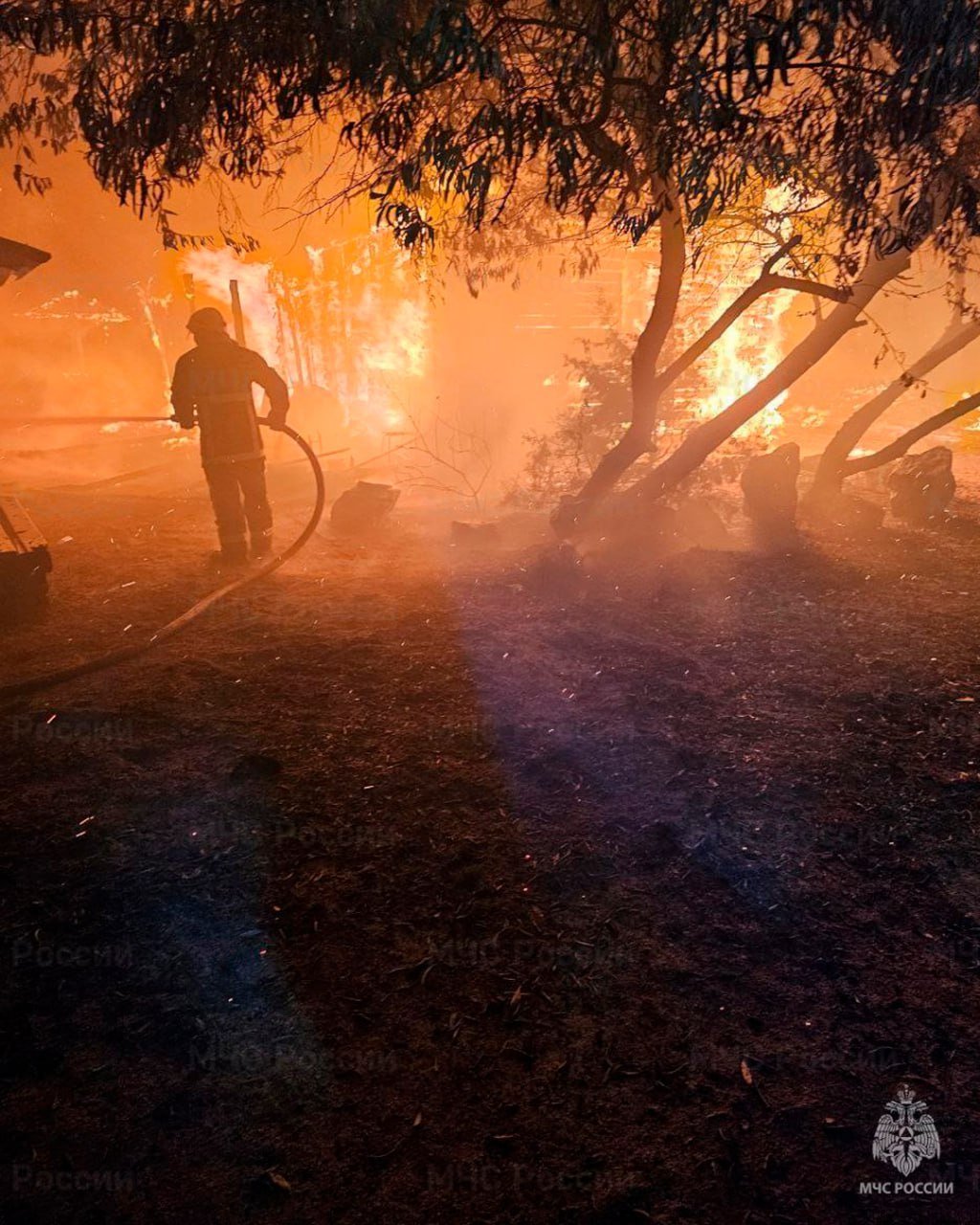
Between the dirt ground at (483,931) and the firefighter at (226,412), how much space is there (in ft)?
7.71

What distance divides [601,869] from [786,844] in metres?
1.03

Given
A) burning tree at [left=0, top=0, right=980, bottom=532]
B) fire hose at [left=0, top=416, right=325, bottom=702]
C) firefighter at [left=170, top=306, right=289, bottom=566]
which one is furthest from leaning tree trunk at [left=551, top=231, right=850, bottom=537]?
firefighter at [left=170, top=306, right=289, bottom=566]

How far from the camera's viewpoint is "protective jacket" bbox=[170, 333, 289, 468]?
23.6ft

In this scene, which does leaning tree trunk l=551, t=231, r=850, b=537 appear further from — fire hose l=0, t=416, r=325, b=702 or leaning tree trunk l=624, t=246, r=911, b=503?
fire hose l=0, t=416, r=325, b=702

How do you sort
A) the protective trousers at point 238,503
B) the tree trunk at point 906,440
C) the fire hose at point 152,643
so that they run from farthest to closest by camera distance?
the tree trunk at point 906,440, the protective trousers at point 238,503, the fire hose at point 152,643

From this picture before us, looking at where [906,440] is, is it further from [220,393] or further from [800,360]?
[220,393]

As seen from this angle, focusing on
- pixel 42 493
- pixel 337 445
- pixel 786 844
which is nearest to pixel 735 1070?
pixel 786 844

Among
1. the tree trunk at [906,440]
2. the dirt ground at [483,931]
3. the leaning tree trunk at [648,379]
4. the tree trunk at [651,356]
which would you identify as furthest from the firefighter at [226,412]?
the tree trunk at [906,440]

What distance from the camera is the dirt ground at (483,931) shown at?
2059 millimetres

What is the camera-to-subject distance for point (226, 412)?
24.1ft

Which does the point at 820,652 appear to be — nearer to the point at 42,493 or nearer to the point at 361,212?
the point at 42,493

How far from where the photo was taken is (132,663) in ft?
17.8

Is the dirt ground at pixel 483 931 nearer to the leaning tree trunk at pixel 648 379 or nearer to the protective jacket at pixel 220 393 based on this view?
the protective jacket at pixel 220 393

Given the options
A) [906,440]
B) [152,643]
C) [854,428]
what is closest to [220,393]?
[152,643]
